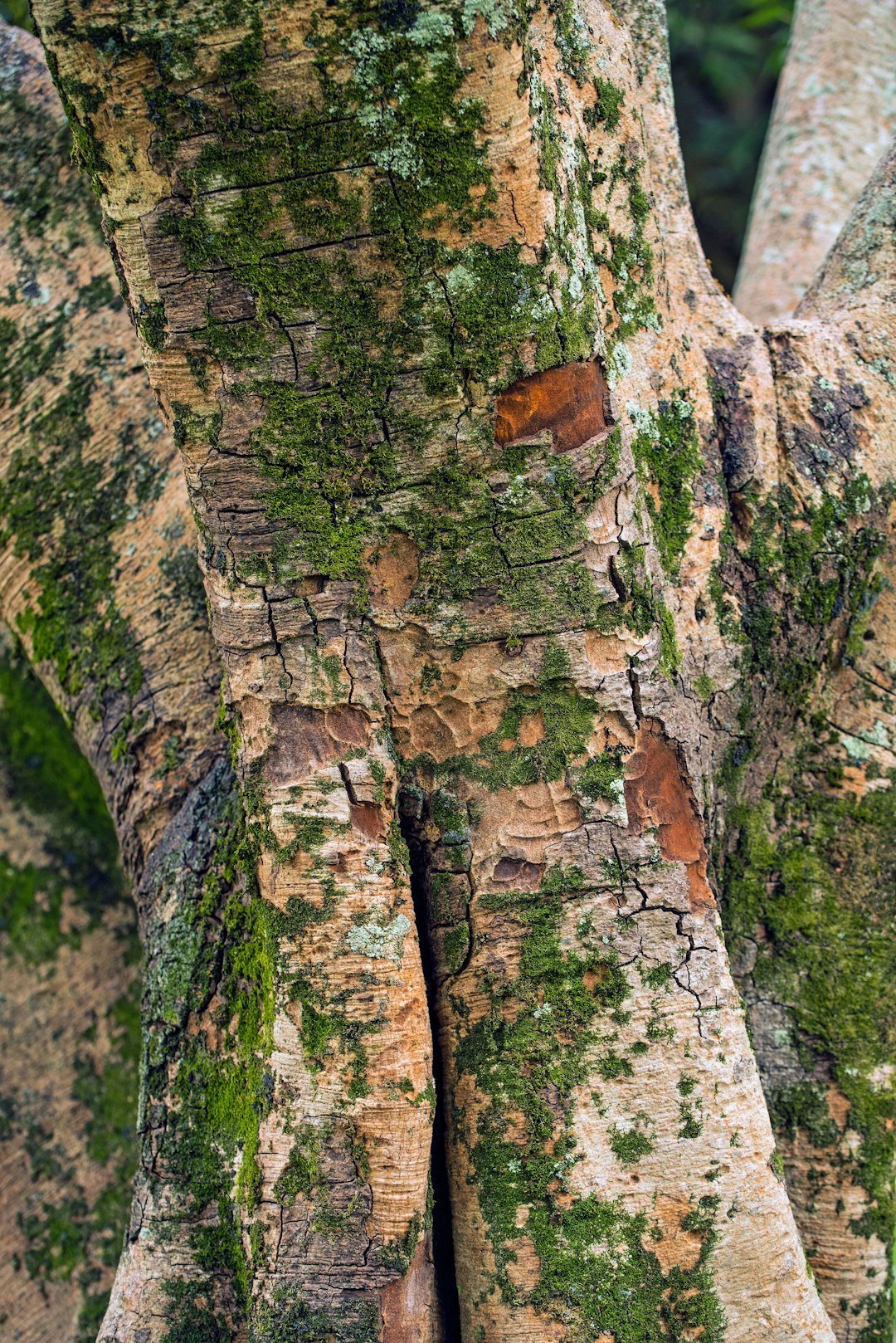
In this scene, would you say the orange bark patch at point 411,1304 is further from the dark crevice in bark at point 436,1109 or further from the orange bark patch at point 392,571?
the orange bark patch at point 392,571

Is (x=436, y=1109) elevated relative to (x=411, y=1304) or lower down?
elevated

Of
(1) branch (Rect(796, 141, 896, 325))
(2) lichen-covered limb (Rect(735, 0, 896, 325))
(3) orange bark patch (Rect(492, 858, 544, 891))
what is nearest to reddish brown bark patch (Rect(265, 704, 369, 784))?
(3) orange bark patch (Rect(492, 858, 544, 891))

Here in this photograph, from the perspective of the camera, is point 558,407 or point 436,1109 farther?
point 436,1109

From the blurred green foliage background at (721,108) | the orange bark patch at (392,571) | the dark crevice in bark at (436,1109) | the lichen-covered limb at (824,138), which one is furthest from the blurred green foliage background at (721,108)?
the dark crevice in bark at (436,1109)

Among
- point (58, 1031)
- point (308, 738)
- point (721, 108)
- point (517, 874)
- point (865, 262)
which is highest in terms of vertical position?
point (865, 262)

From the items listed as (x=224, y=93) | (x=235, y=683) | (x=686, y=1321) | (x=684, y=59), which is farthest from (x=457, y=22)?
(x=684, y=59)

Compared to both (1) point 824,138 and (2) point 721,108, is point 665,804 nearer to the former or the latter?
(1) point 824,138

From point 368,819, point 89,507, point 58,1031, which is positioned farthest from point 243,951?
point 58,1031
